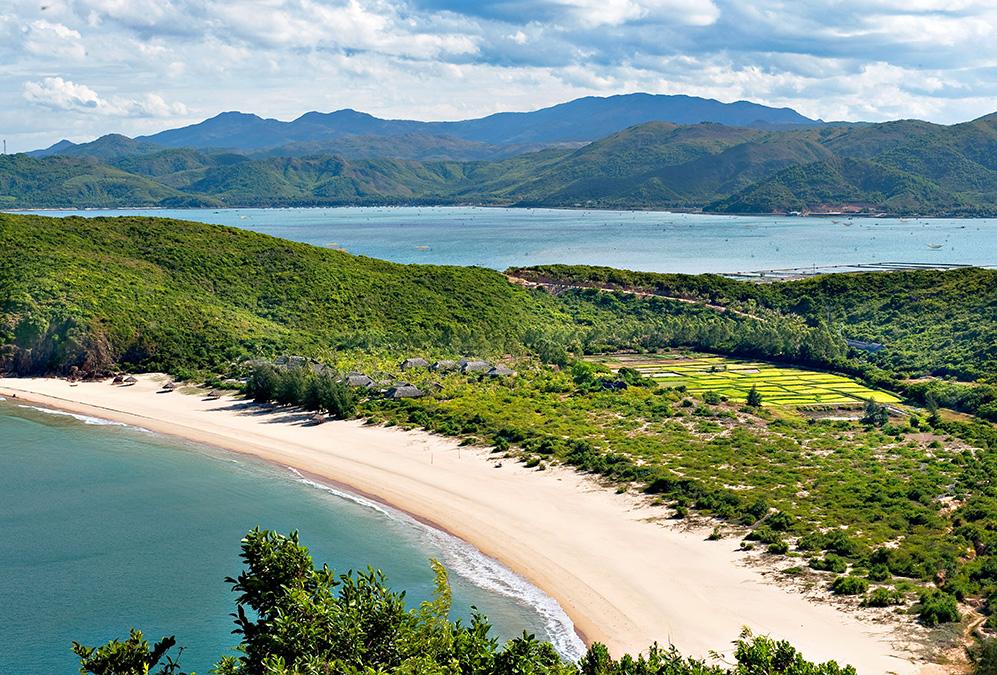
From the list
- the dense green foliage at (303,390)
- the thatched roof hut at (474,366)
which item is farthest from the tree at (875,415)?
the dense green foliage at (303,390)

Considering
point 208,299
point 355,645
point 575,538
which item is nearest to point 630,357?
point 208,299

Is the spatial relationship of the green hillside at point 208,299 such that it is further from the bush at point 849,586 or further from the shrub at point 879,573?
the bush at point 849,586

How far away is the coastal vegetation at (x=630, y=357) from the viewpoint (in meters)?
31.5

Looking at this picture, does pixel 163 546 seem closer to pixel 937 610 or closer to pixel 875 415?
pixel 937 610

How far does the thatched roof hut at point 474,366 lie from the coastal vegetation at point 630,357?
857mm

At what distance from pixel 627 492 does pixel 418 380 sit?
828 inches

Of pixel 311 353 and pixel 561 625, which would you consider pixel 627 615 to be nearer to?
pixel 561 625

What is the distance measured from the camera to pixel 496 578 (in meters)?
28.8

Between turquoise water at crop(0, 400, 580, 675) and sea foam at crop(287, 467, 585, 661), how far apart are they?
65 millimetres

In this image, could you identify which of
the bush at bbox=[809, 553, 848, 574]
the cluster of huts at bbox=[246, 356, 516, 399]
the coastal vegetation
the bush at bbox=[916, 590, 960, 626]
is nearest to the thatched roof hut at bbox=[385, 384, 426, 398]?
the cluster of huts at bbox=[246, 356, 516, 399]

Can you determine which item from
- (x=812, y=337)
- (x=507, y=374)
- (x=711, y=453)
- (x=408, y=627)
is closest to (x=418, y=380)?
(x=507, y=374)

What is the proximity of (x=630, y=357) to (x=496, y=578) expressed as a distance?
3805cm

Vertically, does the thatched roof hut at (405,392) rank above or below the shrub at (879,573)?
above

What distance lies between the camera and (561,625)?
25609 millimetres
